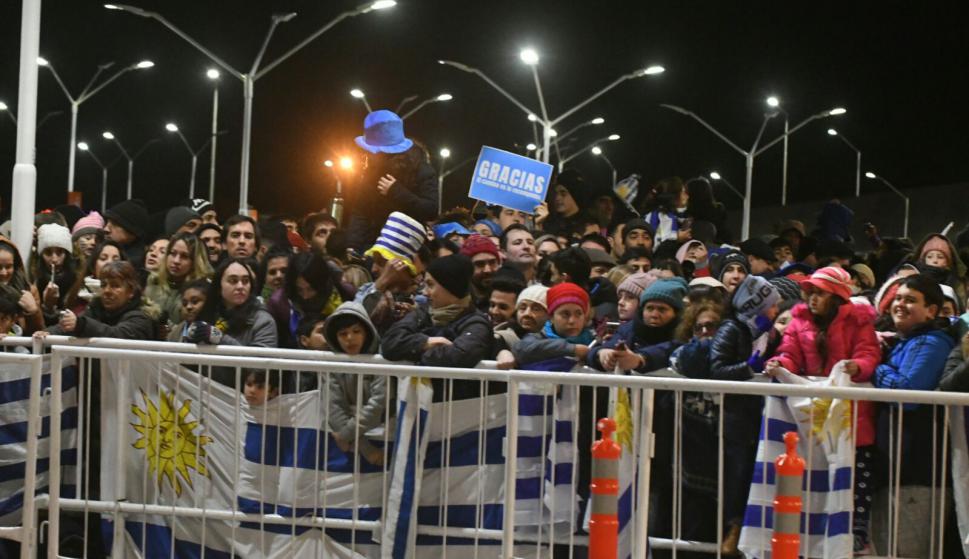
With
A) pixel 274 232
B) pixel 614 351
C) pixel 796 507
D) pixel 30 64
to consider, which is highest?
pixel 30 64

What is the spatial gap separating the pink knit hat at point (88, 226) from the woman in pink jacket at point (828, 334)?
24.7ft

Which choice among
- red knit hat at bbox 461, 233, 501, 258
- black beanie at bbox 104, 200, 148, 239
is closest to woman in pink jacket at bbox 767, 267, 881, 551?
red knit hat at bbox 461, 233, 501, 258

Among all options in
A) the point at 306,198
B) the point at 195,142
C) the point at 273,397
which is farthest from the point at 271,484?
the point at 195,142

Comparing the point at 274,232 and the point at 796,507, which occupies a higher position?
the point at 274,232

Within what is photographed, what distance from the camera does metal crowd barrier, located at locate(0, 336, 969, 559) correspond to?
6.27 metres

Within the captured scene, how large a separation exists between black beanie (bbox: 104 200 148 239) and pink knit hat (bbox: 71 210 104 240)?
0.57 m

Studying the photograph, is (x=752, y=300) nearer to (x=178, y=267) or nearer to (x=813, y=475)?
(x=813, y=475)

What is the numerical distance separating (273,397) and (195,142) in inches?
3131

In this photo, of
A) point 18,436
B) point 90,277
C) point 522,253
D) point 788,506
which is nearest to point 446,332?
point 18,436

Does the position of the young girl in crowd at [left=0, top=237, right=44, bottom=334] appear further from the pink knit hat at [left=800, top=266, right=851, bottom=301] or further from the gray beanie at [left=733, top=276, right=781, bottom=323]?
the pink knit hat at [left=800, top=266, right=851, bottom=301]

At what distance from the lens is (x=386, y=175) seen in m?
11.9

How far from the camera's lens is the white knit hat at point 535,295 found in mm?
8219

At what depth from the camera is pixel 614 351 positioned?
22.9ft

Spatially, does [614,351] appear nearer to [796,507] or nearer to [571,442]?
[571,442]
